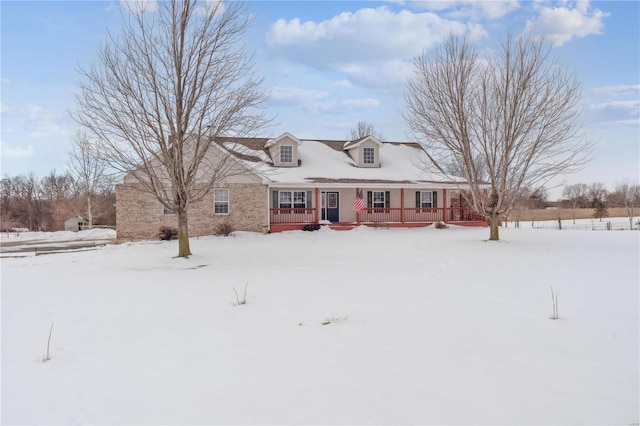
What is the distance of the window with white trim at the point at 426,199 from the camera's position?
24878 mm

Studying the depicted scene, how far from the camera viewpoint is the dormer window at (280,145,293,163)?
23766 millimetres

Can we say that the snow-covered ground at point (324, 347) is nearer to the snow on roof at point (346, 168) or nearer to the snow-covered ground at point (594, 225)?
the snow on roof at point (346, 168)

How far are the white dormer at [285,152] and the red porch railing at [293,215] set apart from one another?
3235mm

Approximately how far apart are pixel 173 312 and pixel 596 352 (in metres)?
6.41

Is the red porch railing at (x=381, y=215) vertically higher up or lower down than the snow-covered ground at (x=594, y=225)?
higher up

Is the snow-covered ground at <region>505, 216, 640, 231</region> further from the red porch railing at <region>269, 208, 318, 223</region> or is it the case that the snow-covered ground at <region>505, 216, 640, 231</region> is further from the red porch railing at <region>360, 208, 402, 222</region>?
the red porch railing at <region>269, 208, 318, 223</region>

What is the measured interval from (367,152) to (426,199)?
501 cm

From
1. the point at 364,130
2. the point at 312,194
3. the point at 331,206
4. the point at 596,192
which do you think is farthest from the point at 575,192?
the point at 312,194

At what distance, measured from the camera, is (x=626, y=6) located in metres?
11.6

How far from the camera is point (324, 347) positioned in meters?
4.95

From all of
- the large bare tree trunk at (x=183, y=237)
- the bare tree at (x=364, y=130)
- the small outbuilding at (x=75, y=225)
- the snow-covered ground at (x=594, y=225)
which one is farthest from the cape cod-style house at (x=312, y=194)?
the bare tree at (x=364, y=130)

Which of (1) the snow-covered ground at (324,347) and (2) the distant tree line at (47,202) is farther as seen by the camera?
(2) the distant tree line at (47,202)

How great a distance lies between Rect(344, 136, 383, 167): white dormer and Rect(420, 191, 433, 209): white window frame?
3.56 metres

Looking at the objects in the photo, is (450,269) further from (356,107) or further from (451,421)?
(356,107)
